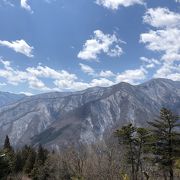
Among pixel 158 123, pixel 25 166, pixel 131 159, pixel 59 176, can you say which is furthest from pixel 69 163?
pixel 158 123

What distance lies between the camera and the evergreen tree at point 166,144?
140ft

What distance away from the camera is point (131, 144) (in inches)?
2410

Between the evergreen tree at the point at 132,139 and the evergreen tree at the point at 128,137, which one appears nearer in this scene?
the evergreen tree at the point at 132,139

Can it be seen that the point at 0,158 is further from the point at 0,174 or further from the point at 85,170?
the point at 85,170

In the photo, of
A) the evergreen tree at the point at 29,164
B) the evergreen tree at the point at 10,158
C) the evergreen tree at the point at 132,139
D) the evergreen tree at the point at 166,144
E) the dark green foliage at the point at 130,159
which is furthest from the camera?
the evergreen tree at the point at 29,164

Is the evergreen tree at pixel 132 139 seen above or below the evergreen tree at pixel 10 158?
above

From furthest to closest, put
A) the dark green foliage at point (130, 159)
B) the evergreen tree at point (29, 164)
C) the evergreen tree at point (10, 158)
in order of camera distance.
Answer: the evergreen tree at point (29, 164) < the evergreen tree at point (10, 158) < the dark green foliage at point (130, 159)

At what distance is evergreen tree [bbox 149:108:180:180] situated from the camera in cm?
4266

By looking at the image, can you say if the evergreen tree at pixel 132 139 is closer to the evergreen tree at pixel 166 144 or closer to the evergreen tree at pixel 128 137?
the evergreen tree at pixel 128 137

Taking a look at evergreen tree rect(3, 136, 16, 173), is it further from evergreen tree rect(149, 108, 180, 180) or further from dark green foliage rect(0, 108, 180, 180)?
evergreen tree rect(149, 108, 180, 180)

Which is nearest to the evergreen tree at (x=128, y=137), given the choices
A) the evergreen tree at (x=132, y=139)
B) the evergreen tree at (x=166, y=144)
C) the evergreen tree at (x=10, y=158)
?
the evergreen tree at (x=132, y=139)

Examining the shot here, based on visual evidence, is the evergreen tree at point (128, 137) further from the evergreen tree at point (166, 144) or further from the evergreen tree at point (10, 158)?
the evergreen tree at point (10, 158)

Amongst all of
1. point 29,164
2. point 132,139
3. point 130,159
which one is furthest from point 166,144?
point 29,164

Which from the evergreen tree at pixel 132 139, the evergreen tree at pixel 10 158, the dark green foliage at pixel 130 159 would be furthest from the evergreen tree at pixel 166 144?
the evergreen tree at pixel 10 158
